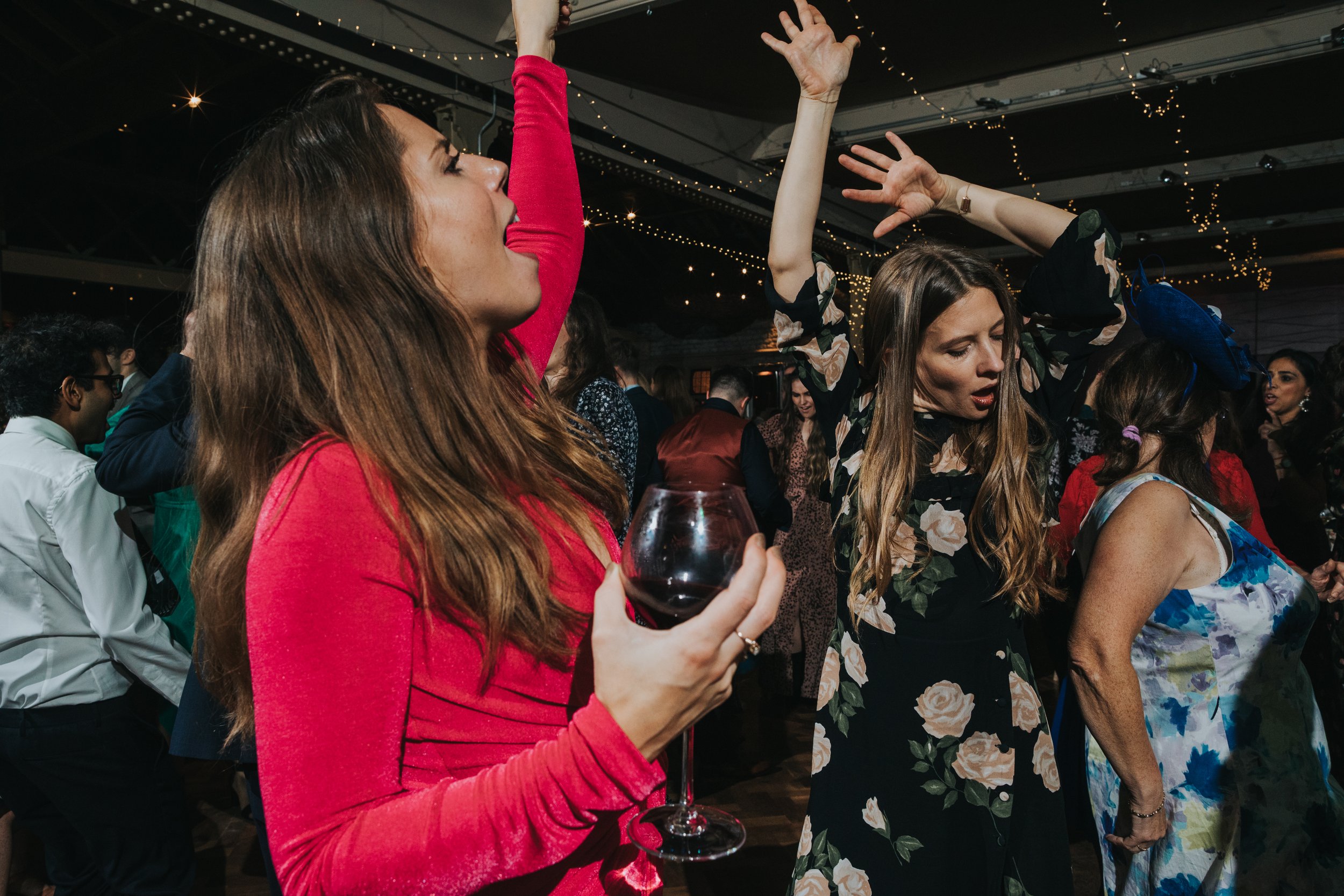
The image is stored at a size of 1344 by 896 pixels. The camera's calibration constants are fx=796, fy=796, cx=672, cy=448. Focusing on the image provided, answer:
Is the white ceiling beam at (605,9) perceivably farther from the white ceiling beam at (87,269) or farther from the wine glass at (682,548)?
the white ceiling beam at (87,269)

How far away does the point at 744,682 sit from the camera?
5195 millimetres

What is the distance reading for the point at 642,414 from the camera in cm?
355

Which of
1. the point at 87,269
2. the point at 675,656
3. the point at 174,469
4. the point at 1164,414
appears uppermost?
the point at 87,269

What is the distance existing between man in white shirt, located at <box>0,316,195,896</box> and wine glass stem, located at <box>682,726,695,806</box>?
1912mm

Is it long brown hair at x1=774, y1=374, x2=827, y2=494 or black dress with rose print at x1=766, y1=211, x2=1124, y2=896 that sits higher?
long brown hair at x1=774, y1=374, x2=827, y2=494

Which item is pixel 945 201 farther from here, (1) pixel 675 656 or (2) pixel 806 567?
(2) pixel 806 567

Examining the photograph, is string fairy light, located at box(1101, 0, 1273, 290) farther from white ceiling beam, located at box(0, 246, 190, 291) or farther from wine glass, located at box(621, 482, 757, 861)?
white ceiling beam, located at box(0, 246, 190, 291)

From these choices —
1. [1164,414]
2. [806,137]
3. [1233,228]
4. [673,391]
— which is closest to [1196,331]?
[1164,414]

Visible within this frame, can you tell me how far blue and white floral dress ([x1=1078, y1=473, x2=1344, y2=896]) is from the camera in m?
1.45

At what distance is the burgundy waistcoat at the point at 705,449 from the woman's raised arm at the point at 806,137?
218 cm

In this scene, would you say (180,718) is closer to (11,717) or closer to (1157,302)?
(11,717)

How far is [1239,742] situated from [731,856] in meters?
1.94

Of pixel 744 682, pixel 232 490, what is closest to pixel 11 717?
pixel 232 490

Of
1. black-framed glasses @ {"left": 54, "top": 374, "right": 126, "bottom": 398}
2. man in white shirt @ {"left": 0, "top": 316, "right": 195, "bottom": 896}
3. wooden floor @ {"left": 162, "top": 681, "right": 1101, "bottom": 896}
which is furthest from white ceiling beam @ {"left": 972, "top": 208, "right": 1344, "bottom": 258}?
man in white shirt @ {"left": 0, "top": 316, "right": 195, "bottom": 896}
